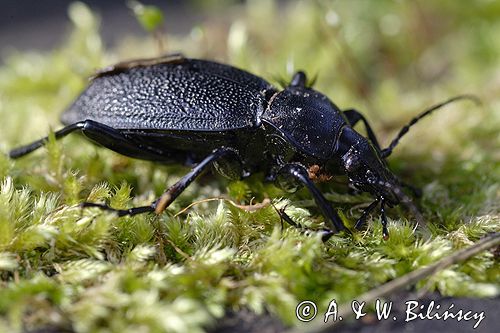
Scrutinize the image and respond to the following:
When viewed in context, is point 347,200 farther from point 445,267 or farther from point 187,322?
point 187,322

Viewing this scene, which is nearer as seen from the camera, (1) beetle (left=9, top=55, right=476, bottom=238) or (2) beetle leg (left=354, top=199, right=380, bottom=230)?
(2) beetle leg (left=354, top=199, right=380, bottom=230)

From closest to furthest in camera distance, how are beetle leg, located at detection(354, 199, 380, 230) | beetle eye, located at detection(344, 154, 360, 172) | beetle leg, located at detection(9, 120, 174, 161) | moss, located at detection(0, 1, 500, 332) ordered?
1. moss, located at detection(0, 1, 500, 332)
2. beetle leg, located at detection(354, 199, 380, 230)
3. beetle eye, located at detection(344, 154, 360, 172)
4. beetle leg, located at detection(9, 120, 174, 161)

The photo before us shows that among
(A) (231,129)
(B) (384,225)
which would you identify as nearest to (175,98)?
(A) (231,129)

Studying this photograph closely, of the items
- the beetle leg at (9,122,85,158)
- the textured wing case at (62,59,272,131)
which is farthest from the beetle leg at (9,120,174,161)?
the textured wing case at (62,59,272,131)

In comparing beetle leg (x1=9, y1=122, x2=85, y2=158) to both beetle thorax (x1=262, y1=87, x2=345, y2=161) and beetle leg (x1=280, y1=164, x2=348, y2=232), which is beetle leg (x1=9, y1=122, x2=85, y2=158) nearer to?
beetle thorax (x1=262, y1=87, x2=345, y2=161)

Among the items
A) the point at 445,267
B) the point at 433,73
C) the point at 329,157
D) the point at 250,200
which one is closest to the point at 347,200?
the point at 329,157

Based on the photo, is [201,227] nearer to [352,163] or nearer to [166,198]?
[166,198]
